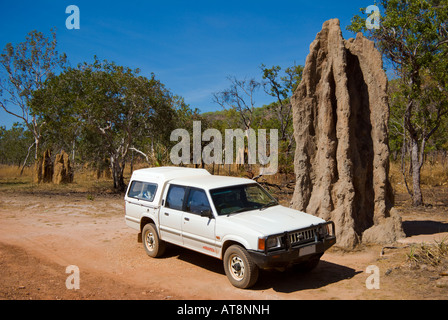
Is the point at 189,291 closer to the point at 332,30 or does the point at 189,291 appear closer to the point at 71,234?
the point at 71,234

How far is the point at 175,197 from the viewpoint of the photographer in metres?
8.62

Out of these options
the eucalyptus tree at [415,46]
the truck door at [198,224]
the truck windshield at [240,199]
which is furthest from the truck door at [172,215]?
the eucalyptus tree at [415,46]

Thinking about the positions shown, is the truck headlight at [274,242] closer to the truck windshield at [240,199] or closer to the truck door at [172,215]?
the truck windshield at [240,199]

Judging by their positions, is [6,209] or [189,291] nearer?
[189,291]

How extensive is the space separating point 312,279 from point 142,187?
4.53 meters

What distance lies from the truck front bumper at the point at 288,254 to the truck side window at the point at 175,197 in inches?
91.8

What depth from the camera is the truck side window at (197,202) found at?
7848 millimetres

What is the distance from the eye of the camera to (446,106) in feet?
52.3

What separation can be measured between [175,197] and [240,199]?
A: 146 cm

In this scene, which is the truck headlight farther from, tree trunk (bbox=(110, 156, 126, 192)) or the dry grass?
tree trunk (bbox=(110, 156, 126, 192))

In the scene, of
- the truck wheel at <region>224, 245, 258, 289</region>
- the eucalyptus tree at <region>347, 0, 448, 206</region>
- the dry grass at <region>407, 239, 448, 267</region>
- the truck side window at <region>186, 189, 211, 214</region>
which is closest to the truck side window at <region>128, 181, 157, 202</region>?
the truck side window at <region>186, 189, 211, 214</region>

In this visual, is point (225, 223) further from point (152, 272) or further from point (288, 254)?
point (152, 272)

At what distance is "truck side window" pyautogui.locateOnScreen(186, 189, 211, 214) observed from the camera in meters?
7.85
